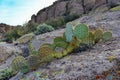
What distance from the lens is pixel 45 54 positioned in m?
12.5

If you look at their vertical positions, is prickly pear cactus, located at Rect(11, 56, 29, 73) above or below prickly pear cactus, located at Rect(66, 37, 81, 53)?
below

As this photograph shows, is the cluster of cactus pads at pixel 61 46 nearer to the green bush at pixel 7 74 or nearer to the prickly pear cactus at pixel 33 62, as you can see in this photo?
the prickly pear cactus at pixel 33 62

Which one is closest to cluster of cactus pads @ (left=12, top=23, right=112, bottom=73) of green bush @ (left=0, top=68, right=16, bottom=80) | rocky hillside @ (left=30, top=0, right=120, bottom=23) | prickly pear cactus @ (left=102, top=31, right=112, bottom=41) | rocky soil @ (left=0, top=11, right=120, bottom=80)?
rocky soil @ (left=0, top=11, right=120, bottom=80)

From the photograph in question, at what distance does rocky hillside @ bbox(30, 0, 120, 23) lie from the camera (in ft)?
139

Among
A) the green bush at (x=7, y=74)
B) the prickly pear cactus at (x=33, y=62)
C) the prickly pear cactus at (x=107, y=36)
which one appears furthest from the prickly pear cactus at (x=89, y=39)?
the green bush at (x=7, y=74)

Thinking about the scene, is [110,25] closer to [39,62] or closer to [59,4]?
[39,62]

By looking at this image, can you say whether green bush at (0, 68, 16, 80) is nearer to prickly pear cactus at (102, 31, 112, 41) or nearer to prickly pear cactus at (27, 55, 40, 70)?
prickly pear cactus at (27, 55, 40, 70)

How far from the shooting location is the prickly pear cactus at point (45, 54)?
12.4 meters

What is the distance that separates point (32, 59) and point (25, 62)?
450mm

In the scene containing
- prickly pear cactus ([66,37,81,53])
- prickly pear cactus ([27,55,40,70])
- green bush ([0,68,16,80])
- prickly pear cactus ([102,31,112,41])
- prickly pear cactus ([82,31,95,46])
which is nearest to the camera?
prickly pear cactus ([27,55,40,70])

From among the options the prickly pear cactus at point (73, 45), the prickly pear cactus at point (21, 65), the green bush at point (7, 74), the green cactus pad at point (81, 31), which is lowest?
the green bush at point (7, 74)

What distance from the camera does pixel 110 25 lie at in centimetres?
1717

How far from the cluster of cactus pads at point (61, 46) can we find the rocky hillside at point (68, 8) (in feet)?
87.2

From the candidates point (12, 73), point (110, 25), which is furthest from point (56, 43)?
point (110, 25)
